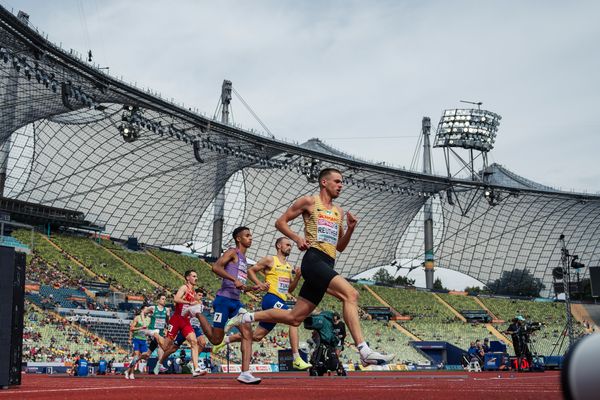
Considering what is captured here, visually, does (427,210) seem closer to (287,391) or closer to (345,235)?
(345,235)

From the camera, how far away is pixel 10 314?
8.05m

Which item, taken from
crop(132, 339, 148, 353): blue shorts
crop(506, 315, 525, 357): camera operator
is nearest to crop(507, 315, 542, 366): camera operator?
crop(506, 315, 525, 357): camera operator

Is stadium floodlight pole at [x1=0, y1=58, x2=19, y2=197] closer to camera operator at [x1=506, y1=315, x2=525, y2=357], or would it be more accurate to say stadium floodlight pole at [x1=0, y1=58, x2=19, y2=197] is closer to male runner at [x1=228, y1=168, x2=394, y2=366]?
camera operator at [x1=506, y1=315, x2=525, y2=357]

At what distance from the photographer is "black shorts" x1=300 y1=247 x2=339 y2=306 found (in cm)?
691

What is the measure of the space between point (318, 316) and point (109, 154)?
45.2 m

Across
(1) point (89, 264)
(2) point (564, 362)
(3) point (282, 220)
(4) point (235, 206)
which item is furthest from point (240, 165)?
(2) point (564, 362)

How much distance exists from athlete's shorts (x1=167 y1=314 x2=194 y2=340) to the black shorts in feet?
20.5

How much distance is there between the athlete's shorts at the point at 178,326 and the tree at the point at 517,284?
72628 mm

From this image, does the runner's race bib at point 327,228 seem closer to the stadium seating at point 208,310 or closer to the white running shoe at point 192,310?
the white running shoe at point 192,310

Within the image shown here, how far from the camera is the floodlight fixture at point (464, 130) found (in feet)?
222

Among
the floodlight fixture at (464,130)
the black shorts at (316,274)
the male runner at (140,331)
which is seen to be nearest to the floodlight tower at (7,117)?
the male runner at (140,331)

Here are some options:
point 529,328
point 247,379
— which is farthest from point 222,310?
point 529,328

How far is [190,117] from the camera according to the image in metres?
45.4

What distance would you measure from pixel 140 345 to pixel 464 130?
5639cm
